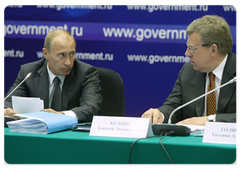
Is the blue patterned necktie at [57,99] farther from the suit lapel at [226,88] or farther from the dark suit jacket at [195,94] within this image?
the suit lapel at [226,88]

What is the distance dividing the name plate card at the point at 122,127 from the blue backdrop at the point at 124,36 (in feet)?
7.21

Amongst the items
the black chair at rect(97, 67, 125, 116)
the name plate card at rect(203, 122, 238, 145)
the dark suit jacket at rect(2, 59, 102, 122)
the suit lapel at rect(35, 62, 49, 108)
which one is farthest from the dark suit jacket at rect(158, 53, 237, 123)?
the suit lapel at rect(35, 62, 49, 108)

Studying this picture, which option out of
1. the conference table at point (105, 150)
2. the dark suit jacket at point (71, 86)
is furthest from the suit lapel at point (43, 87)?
the conference table at point (105, 150)

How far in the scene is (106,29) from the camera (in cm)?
374

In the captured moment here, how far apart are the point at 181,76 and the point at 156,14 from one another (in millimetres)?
1360

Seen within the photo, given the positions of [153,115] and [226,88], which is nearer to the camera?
[153,115]

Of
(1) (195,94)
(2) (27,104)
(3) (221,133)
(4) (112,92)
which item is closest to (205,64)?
(1) (195,94)

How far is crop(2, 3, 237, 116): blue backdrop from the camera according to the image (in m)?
3.63

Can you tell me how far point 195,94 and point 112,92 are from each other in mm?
645

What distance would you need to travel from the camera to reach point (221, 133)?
1.42 metres

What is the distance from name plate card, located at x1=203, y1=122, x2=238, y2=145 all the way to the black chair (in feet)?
4.09

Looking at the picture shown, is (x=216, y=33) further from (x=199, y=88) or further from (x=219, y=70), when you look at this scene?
(x=199, y=88)

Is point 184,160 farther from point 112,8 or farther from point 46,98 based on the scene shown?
point 112,8

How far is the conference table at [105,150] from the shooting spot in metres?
1.33
